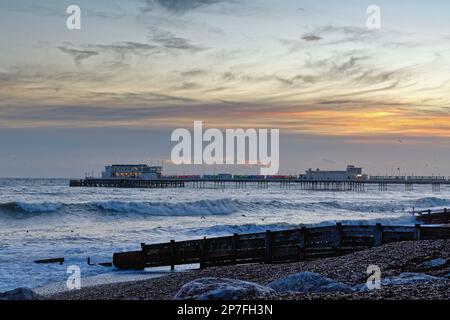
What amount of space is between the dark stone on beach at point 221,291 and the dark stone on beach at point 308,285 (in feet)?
6.70

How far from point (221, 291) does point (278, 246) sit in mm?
13445

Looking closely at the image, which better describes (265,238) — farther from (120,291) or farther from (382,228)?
(120,291)

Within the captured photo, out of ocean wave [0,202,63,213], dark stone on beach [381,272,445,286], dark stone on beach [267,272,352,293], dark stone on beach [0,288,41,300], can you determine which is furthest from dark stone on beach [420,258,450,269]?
ocean wave [0,202,63,213]

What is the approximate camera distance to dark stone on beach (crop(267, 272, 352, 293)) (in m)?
11.1

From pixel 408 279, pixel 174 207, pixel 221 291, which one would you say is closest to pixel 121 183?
pixel 174 207

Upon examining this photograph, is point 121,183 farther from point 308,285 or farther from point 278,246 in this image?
point 308,285

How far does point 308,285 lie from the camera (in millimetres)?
11523

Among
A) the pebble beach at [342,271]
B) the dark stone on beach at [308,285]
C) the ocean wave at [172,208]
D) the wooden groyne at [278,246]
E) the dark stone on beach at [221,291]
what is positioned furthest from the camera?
the ocean wave at [172,208]

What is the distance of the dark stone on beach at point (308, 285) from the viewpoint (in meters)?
11.1

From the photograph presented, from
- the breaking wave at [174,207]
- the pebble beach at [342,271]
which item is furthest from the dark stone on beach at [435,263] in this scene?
the breaking wave at [174,207]

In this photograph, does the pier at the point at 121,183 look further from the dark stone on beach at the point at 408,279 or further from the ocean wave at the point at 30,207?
the dark stone on beach at the point at 408,279

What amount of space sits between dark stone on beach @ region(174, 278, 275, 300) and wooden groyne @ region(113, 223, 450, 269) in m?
12.5
